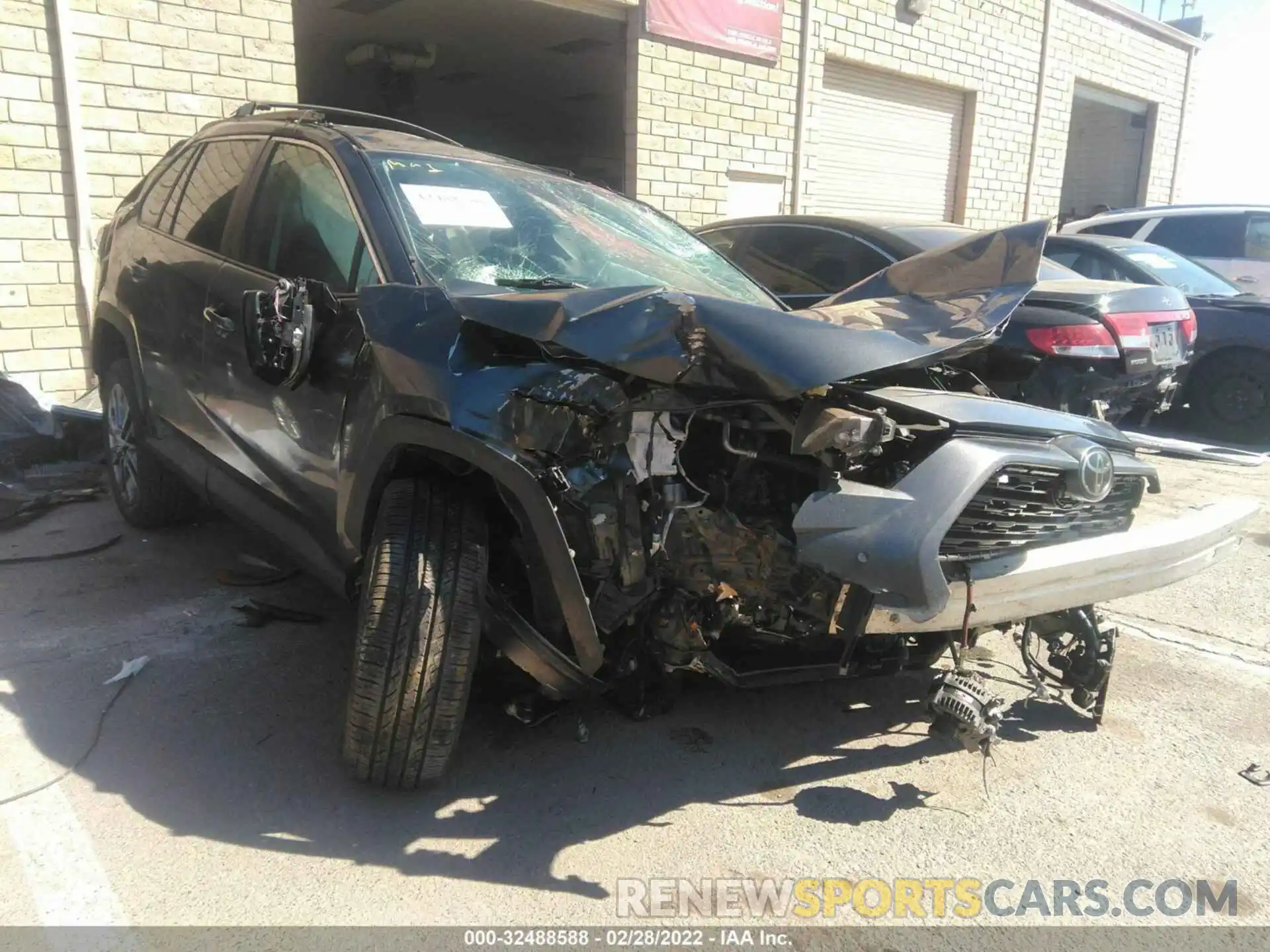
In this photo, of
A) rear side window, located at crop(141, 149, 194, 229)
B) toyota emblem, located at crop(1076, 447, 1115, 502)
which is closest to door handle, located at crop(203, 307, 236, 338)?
rear side window, located at crop(141, 149, 194, 229)

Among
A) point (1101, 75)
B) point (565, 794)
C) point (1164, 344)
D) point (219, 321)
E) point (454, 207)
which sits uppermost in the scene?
point (1101, 75)

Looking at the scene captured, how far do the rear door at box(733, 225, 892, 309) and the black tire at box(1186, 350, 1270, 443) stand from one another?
424cm

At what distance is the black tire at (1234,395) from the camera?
7965 millimetres

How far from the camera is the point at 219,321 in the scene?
3641 millimetres

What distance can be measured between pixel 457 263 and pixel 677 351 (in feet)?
3.44

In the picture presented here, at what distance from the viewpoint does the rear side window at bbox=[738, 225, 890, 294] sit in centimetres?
587

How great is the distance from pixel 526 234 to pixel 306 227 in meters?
0.81

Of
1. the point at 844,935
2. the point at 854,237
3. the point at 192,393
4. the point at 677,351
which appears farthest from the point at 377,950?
the point at 854,237

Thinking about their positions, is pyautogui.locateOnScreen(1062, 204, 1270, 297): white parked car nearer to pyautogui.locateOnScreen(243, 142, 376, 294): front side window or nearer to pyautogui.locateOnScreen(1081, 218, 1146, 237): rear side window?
pyautogui.locateOnScreen(1081, 218, 1146, 237): rear side window

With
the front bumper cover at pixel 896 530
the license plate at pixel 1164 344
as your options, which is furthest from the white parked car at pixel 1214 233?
the front bumper cover at pixel 896 530

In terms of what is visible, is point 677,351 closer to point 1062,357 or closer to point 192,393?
point 192,393

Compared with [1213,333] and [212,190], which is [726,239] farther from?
[1213,333]

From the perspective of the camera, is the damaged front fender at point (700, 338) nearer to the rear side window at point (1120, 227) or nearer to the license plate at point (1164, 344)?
the license plate at point (1164, 344)

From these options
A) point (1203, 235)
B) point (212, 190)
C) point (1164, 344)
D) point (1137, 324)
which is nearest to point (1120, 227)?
point (1203, 235)
